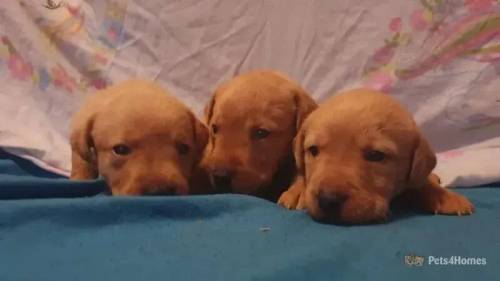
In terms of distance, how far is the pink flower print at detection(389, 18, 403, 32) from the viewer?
2.02 m

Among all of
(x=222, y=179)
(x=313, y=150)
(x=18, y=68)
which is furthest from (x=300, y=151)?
(x=18, y=68)

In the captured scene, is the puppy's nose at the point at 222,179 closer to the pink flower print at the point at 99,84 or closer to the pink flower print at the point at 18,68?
the pink flower print at the point at 99,84

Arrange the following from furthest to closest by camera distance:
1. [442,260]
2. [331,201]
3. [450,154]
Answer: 1. [450,154]
2. [331,201]
3. [442,260]

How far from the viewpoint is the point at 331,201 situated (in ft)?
4.38

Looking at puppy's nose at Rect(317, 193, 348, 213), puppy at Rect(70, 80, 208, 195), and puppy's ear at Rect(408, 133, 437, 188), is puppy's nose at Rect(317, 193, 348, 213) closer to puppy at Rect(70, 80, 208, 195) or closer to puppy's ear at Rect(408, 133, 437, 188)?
puppy's ear at Rect(408, 133, 437, 188)

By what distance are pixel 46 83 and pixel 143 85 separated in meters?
0.51

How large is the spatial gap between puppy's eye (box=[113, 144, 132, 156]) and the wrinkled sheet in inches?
16.2

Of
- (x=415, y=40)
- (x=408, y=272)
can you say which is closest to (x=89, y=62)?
(x=415, y=40)

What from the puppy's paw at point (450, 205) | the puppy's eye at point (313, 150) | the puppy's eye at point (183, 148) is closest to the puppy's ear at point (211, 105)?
the puppy's eye at point (183, 148)

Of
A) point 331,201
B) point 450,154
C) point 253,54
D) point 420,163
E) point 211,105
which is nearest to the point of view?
point 331,201

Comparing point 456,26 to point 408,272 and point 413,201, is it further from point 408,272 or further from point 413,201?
point 408,272

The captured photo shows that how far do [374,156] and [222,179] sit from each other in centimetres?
37

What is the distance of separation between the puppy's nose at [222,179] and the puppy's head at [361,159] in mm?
189

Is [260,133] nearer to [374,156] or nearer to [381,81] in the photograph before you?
[374,156]
